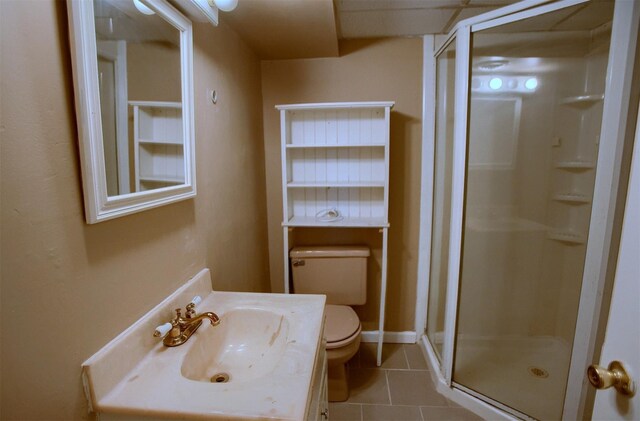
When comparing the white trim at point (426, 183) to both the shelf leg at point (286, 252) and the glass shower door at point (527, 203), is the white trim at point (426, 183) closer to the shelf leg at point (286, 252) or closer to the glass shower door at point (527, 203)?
the glass shower door at point (527, 203)

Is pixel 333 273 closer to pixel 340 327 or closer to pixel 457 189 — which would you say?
pixel 340 327

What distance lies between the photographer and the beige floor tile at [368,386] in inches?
75.9

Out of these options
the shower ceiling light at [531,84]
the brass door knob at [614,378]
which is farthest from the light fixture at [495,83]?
the brass door knob at [614,378]

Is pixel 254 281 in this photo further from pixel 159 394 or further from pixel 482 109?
pixel 482 109

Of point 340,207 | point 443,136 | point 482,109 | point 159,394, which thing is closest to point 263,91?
point 340,207

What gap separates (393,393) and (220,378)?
1341mm

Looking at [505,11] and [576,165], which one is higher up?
[505,11]

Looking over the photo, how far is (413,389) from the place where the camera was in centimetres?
201

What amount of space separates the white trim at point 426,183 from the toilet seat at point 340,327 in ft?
2.21

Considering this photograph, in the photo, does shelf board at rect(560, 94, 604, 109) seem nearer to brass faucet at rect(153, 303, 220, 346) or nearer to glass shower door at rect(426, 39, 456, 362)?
glass shower door at rect(426, 39, 456, 362)

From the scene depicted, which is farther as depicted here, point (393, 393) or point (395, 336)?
point (395, 336)

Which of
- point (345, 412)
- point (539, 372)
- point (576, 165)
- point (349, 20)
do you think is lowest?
point (345, 412)

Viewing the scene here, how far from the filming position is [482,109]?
6.00 feet

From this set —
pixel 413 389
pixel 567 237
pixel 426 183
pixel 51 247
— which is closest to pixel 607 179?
pixel 567 237
